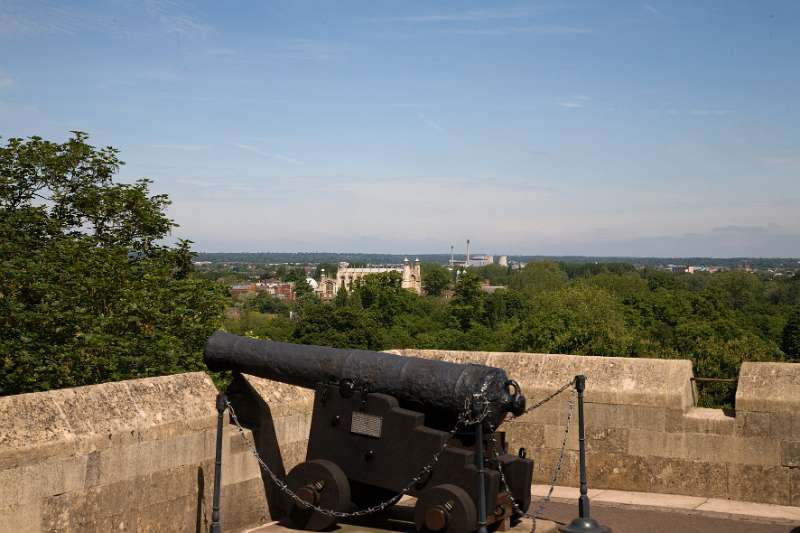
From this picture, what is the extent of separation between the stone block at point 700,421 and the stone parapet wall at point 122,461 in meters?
3.56

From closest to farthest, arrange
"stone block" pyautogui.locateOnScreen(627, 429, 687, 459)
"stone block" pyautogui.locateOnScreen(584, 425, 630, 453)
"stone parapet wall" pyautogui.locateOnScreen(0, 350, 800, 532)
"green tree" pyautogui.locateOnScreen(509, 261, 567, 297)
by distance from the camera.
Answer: "stone parapet wall" pyautogui.locateOnScreen(0, 350, 800, 532), "stone block" pyautogui.locateOnScreen(627, 429, 687, 459), "stone block" pyautogui.locateOnScreen(584, 425, 630, 453), "green tree" pyautogui.locateOnScreen(509, 261, 567, 297)

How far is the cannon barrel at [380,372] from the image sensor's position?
5984 mm

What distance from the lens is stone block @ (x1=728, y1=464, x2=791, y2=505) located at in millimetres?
7609

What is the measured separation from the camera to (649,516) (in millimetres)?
7211

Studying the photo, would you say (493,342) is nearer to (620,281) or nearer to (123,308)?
(620,281)

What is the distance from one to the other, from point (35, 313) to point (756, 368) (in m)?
11.8

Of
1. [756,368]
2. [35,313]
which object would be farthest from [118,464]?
[35,313]

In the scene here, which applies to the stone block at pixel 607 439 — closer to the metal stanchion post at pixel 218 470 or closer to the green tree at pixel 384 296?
the metal stanchion post at pixel 218 470

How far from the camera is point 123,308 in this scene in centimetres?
1788

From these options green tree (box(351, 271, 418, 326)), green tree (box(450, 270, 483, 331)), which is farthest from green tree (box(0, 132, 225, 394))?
green tree (box(351, 271, 418, 326))

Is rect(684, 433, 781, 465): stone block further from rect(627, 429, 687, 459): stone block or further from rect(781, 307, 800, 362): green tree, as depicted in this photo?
rect(781, 307, 800, 362): green tree

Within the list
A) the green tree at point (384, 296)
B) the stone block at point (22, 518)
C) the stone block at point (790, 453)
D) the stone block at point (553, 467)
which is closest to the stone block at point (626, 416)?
the stone block at point (553, 467)

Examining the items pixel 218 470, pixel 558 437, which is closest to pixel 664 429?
pixel 558 437

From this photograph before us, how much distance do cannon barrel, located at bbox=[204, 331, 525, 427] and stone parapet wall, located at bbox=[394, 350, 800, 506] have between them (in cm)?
227
